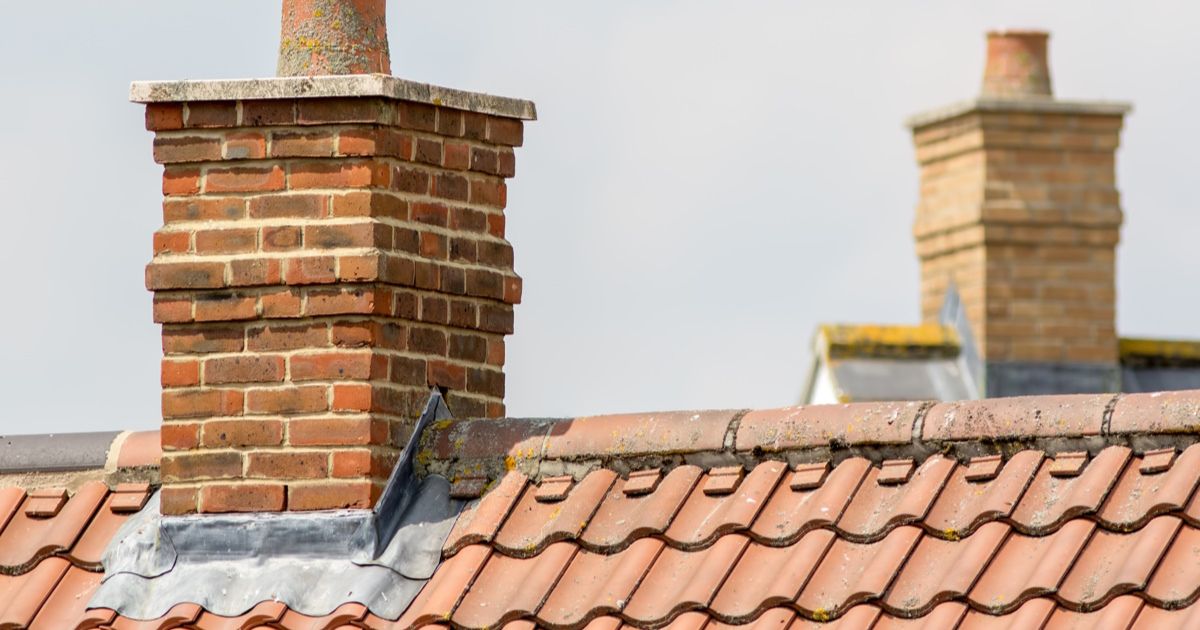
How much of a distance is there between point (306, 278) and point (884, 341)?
37.4ft

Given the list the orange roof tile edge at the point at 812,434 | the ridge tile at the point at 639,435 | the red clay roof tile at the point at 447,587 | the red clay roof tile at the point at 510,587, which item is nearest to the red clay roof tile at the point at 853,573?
the orange roof tile edge at the point at 812,434

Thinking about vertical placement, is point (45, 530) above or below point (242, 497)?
below

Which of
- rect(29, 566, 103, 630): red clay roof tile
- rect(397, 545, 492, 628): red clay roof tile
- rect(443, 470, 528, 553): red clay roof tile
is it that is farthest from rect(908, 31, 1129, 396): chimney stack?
rect(397, 545, 492, 628): red clay roof tile

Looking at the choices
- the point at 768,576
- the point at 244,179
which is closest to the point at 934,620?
the point at 768,576

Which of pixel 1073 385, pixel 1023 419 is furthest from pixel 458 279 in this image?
pixel 1073 385

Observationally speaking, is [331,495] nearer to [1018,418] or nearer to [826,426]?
[826,426]

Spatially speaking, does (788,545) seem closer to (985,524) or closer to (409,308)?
(985,524)

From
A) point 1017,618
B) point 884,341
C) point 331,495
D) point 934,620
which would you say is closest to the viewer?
point 1017,618

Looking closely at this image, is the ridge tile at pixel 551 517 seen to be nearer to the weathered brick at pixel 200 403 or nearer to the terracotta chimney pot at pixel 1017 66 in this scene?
the weathered brick at pixel 200 403

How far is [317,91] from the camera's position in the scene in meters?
7.43

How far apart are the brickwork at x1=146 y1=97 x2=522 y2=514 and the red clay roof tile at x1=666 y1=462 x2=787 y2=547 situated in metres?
0.96

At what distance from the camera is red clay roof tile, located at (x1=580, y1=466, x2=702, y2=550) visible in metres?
6.81

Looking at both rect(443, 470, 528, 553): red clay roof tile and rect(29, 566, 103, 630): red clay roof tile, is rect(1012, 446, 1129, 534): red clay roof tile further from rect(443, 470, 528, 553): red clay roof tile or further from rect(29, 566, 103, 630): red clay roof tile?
rect(29, 566, 103, 630): red clay roof tile

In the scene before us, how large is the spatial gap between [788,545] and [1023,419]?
0.66m
